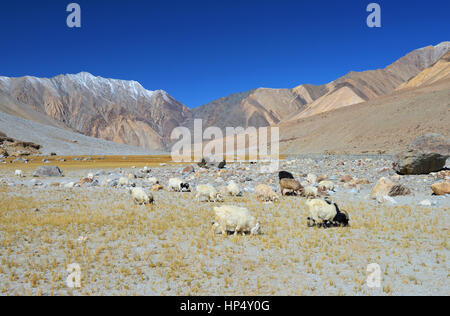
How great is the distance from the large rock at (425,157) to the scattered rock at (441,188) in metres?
8.55

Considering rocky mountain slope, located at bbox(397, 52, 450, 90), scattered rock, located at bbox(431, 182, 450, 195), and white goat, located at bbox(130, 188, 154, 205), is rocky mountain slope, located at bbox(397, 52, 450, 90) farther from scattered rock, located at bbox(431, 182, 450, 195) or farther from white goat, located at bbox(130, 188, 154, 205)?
white goat, located at bbox(130, 188, 154, 205)

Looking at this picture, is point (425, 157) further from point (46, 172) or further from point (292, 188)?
point (46, 172)

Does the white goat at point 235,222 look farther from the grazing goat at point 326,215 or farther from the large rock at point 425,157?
the large rock at point 425,157

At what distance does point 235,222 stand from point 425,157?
2114 centimetres

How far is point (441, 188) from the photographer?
55.2 ft

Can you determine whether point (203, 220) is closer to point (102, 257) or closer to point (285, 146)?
point (102, 257)

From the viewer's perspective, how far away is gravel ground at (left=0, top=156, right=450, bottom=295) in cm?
688

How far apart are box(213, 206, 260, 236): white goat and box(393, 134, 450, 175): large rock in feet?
66.4

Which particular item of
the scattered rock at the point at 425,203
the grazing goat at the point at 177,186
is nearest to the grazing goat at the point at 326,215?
the scattered rock at the point at 425,203

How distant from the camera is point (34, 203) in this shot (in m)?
15.4

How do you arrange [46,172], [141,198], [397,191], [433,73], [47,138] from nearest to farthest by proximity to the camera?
1. [141,198]
2. [397,191]
3. [46,172]
4. [47,138]
5. [433,73]

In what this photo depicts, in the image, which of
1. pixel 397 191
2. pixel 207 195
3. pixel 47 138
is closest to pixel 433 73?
pixel 397 191

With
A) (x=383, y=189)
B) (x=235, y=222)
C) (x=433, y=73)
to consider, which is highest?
(x=433, y=73)
